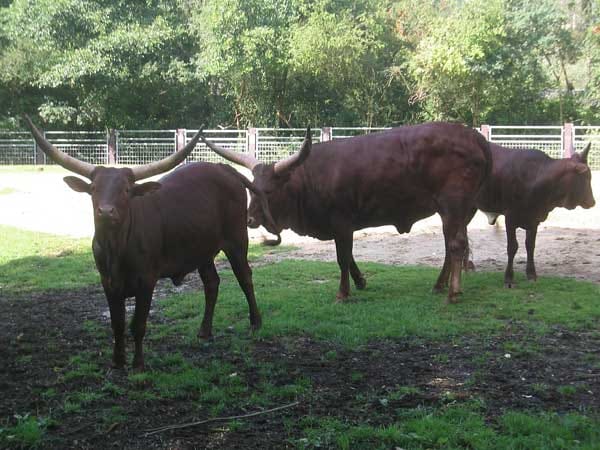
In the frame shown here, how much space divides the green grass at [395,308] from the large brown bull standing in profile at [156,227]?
58 cm

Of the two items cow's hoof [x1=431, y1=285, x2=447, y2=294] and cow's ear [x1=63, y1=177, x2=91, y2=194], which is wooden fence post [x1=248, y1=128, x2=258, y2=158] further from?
cow's ear [x1=63, y1=177, x2=91, y2=194]

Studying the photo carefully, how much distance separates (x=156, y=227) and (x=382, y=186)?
300 cm

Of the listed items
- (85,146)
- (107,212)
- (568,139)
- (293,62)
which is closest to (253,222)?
(107,212)

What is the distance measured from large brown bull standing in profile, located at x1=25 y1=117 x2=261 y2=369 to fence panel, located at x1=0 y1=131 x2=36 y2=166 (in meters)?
26.0

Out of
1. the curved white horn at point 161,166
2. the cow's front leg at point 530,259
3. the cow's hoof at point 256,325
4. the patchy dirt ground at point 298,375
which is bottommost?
the patchy dirt ground at point 298,375

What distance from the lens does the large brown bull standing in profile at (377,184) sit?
762 centimetres

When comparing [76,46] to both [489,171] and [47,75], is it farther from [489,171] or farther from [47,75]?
[489,171]

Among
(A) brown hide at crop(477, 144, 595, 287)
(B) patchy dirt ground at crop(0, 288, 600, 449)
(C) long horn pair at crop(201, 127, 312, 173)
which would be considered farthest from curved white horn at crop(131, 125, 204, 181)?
(A) brown hide at crop(477, 144, 595, 287)

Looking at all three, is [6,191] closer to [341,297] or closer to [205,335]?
[341,297]

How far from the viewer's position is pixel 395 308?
23.8 ft

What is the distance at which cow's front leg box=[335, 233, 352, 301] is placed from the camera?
7.66 meters

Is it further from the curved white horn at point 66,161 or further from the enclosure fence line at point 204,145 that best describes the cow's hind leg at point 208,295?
the enclosure fence line at point 204,145

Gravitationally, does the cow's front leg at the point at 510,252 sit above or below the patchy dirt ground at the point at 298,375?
above

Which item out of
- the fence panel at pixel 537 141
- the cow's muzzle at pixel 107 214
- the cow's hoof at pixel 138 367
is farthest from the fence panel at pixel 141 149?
the cow's muzzle at pixel 107 214
